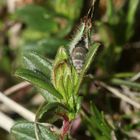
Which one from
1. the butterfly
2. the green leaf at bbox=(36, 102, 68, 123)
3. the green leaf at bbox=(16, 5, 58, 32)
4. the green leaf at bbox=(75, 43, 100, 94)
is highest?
the green leaf at bbox=(16, 5, 58, 32)

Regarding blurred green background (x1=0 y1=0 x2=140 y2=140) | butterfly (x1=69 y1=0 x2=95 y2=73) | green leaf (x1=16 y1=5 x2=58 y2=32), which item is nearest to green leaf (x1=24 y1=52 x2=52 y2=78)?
butterfly (x1=69 y1=0 x2=95 y2=73)

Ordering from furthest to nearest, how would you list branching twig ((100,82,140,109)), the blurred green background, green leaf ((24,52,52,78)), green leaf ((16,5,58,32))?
green leaf ((16,5,58,32)), the blurred green background, branching twig ((100,82,140,109)), green leaf ((24,52,52,78))

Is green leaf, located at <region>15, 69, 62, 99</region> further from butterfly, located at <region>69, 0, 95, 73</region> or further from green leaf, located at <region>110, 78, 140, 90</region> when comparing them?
green leaf, located at <region>110, 78, 140, 90</region>

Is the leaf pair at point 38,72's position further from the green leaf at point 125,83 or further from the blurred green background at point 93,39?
the green leaf at point 125,83

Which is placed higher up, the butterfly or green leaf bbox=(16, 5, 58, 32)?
green leaf bbox=(16, 5, 58, 32)

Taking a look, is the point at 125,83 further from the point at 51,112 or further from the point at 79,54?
the point at 51,112

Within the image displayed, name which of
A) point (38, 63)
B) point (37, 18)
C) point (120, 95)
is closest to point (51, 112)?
point (38, 63)

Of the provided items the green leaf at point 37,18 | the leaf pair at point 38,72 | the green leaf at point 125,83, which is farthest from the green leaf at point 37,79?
the green leaf at point 37,18
